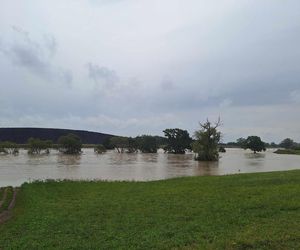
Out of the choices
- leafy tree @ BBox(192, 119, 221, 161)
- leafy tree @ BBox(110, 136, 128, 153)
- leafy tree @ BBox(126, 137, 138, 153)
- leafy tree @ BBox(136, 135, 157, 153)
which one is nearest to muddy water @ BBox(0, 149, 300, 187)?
leafy tree @ BBox(192, 119, 221, 161)

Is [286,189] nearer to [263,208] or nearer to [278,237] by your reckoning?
[263,208]

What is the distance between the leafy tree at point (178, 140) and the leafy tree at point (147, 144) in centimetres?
1183

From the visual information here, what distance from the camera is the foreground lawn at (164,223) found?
8492mm

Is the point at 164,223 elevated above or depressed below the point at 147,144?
below

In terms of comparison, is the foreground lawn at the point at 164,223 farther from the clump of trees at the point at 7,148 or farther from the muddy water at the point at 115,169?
the clump of trees at the point at 7,148

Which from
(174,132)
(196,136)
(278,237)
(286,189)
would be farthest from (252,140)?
(278,237)

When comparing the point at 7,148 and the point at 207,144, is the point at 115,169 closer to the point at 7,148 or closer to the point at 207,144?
the point at 207,144

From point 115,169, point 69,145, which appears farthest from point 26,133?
point 115,169

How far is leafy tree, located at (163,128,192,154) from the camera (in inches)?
4505

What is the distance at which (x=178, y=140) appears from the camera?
115312mm

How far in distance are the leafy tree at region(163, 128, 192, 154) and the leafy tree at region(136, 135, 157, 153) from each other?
11833 millimetres

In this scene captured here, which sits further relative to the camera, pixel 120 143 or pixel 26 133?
pixel 26 133

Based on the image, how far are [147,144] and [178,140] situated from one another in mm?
15662

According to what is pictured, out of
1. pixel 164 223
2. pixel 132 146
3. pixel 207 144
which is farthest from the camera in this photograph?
pixel 132 146
